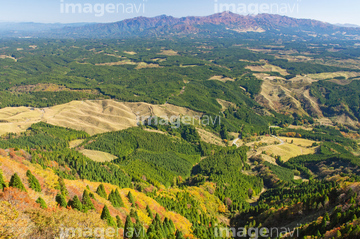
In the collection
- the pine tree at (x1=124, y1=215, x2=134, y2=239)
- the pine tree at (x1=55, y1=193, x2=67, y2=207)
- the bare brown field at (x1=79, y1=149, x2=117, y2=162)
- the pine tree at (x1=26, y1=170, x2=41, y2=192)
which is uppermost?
the pine tree at (x1=26, y1=170, x2=41, y2=192)

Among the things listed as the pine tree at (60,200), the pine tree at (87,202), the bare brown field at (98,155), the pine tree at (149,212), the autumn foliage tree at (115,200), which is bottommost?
the bare brown field at (98,155)

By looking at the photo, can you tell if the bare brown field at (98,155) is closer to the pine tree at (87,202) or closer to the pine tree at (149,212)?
the pine tree at (149,212)

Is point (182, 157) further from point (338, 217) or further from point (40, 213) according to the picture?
point (40, 213)

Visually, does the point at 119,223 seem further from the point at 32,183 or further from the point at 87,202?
the point at 32,183

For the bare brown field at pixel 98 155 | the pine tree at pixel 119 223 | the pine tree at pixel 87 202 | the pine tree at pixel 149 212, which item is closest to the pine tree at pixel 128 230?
the pine tree at pixel 119 223

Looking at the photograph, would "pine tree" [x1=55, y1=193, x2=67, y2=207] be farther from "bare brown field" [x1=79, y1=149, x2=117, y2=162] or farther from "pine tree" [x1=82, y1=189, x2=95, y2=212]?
"bare brown field" [x1=79, y1=149, x2=117, y2=162]

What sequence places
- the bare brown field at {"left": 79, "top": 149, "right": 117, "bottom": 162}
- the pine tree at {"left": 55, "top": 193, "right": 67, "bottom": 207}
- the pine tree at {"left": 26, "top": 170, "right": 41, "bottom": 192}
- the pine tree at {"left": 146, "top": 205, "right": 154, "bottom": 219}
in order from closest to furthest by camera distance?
the pine tree at {"left": 55, "top": 193, "right": 67, "bottom": 207}, the pine tree at {"left": 26, "top": 170, "right": 41, "bottom": 192}, the pine tree at {"left": 146, "top": 205, "right": 154, "bottom": 219}, the bare brown field at {"left": 79, "top": 149, "right": 117, "bottom": 162}

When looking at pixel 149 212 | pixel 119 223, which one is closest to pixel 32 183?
pixel 119 223

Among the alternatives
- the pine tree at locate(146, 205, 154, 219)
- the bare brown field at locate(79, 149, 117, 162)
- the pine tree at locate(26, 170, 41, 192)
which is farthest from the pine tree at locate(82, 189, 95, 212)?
the bare brown field at locate(79, 149, 117, 162)

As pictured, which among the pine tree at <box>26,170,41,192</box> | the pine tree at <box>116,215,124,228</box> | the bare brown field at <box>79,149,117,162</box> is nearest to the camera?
the pine tree at <box>26,170,41,192</box>
